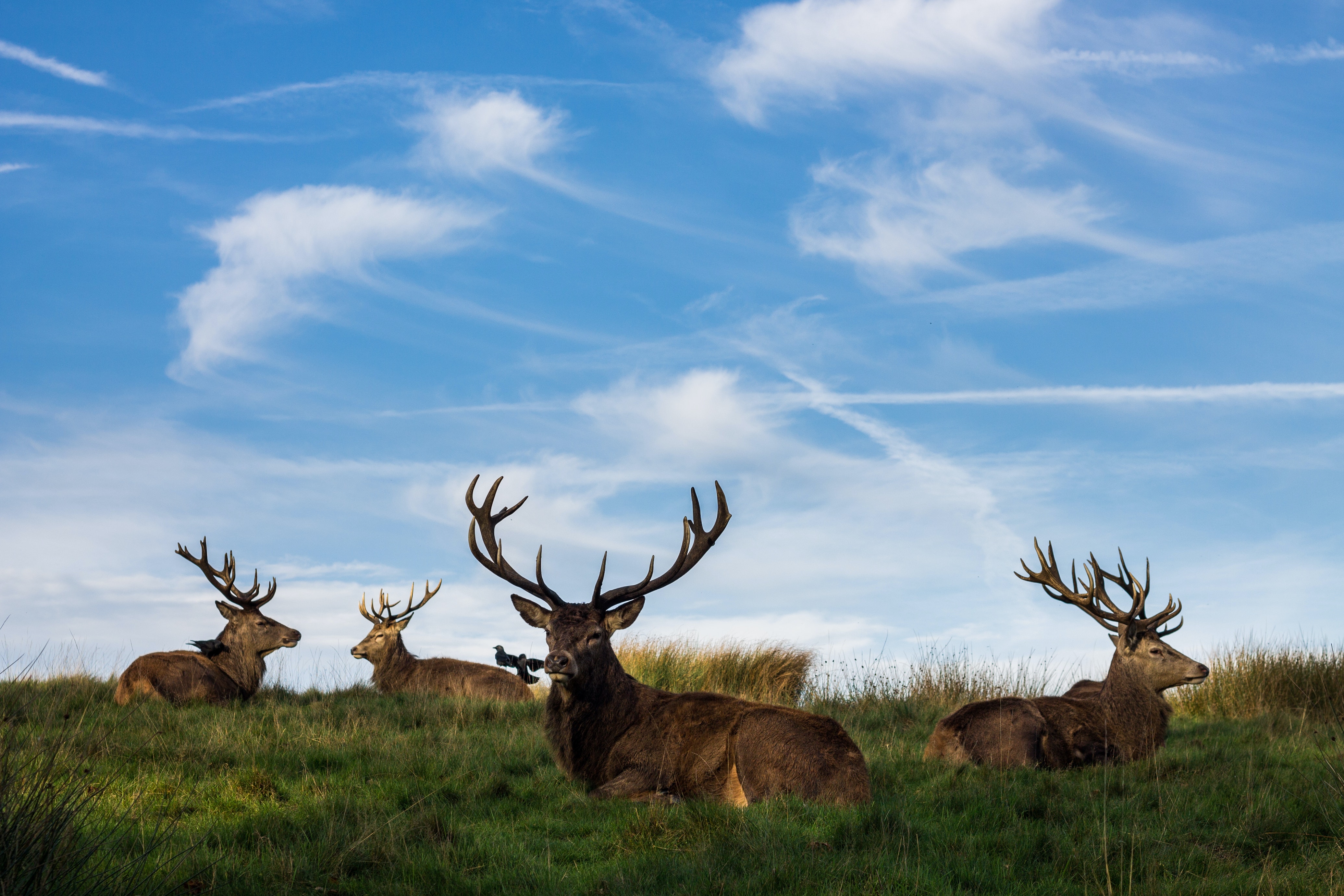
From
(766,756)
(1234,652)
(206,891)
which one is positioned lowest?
(206,891)

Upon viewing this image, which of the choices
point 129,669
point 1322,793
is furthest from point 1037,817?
point 129,669

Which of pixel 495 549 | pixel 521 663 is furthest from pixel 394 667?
pixel 495 549

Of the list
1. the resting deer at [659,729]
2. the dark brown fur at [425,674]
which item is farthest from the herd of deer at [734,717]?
the dark brown fur at [425,674]

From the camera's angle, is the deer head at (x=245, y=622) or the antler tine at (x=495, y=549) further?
the deer head at (x=245, y=622)

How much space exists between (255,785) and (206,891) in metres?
2.61

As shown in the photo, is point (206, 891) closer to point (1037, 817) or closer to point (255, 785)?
point (255, 785)

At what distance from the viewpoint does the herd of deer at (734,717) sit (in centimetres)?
814

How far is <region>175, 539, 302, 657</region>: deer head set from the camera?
16.3m

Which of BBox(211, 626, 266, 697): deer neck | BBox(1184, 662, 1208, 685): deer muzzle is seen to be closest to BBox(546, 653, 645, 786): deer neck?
BBox(1184, 662, 1208, 685): deer muzzle

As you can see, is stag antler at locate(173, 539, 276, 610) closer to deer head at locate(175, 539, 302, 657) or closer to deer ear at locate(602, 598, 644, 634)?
deer head at locate(175, 539, 302, 657)

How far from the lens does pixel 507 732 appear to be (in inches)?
464

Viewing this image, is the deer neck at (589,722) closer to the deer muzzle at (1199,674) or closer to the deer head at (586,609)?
the deer head at (586,609)

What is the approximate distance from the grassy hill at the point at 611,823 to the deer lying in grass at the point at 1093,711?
405 millimetres

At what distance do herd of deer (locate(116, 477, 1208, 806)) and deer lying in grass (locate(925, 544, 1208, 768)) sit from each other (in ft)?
0.05
